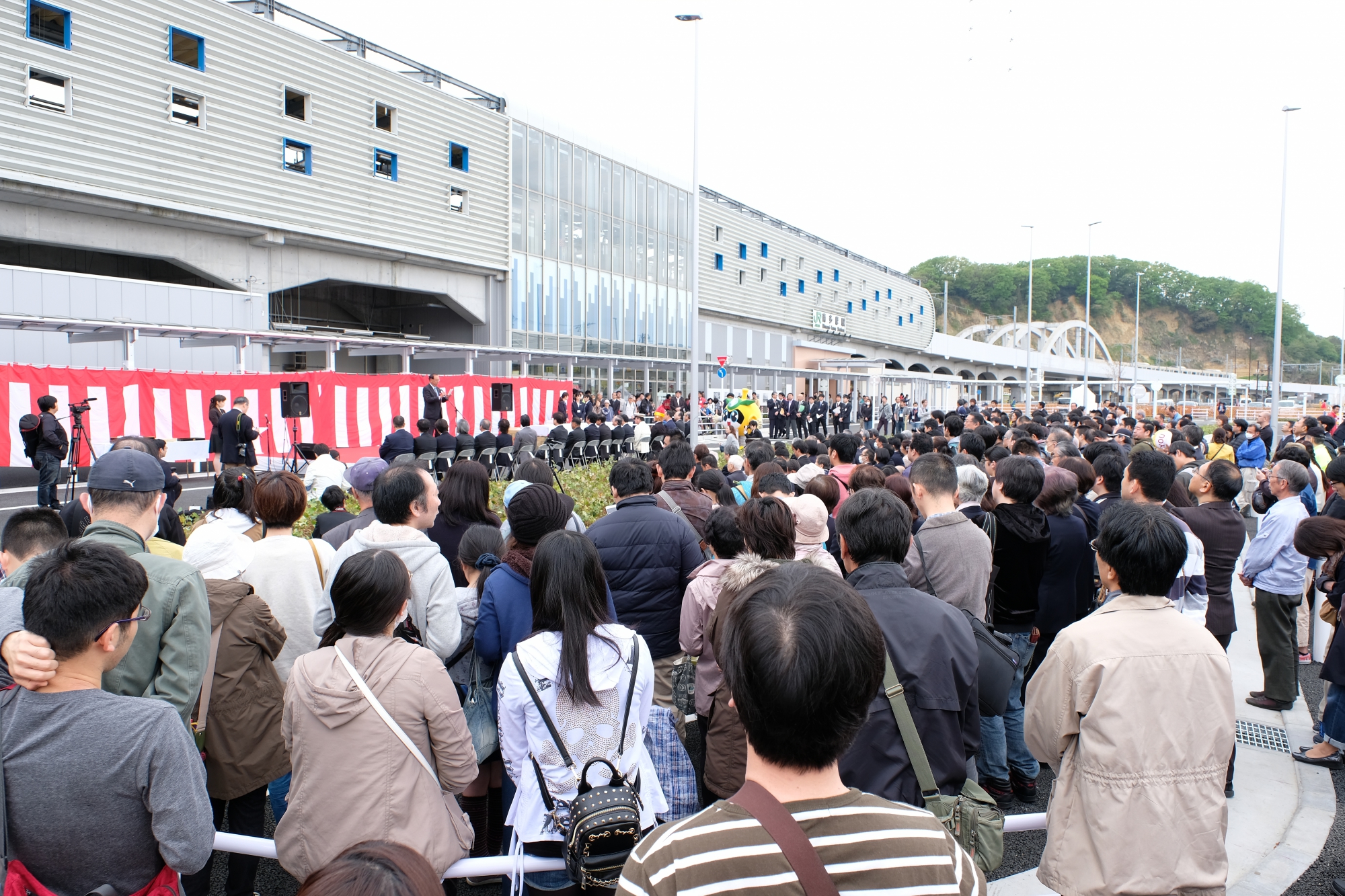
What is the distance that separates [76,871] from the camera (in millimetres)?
1992

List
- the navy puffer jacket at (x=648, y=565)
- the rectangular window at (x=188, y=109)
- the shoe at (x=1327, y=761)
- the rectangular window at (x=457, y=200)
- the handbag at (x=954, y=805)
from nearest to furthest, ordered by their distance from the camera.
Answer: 1. the handbag at (x=954, y=805)
2. the navy puffer jacket at (x=648, y=565)
3. the shoe at (x=1327, y=761)
4. the rectangular window at (x=188, y=109)
5. the rectangular window at (x=457, y=200)

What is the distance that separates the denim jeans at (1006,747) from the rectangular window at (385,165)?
2550 cm

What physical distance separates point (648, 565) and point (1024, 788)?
2.40 m

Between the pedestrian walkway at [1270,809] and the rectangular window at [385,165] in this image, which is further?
the rectangular window at [385,165]

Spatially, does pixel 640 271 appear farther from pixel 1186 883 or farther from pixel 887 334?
pixel 1186 883

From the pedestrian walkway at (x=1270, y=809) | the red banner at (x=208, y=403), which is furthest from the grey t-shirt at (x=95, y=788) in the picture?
the red banner at (x=208, y=403)

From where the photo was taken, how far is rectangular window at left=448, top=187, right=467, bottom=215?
27391mm

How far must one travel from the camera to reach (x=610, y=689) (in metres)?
2.64

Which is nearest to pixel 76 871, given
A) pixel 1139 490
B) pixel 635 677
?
pixel 635 677

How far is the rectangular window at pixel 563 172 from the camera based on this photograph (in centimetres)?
3161

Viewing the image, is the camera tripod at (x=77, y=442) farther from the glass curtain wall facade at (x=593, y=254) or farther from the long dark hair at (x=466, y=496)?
the glass curtain wall facade at (x=593, y=254)

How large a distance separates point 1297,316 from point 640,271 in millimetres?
147678

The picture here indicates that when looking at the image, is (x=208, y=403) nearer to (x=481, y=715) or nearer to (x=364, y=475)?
(x=364, y=475)

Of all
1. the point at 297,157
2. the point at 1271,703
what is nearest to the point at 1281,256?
the point at 1271,703
